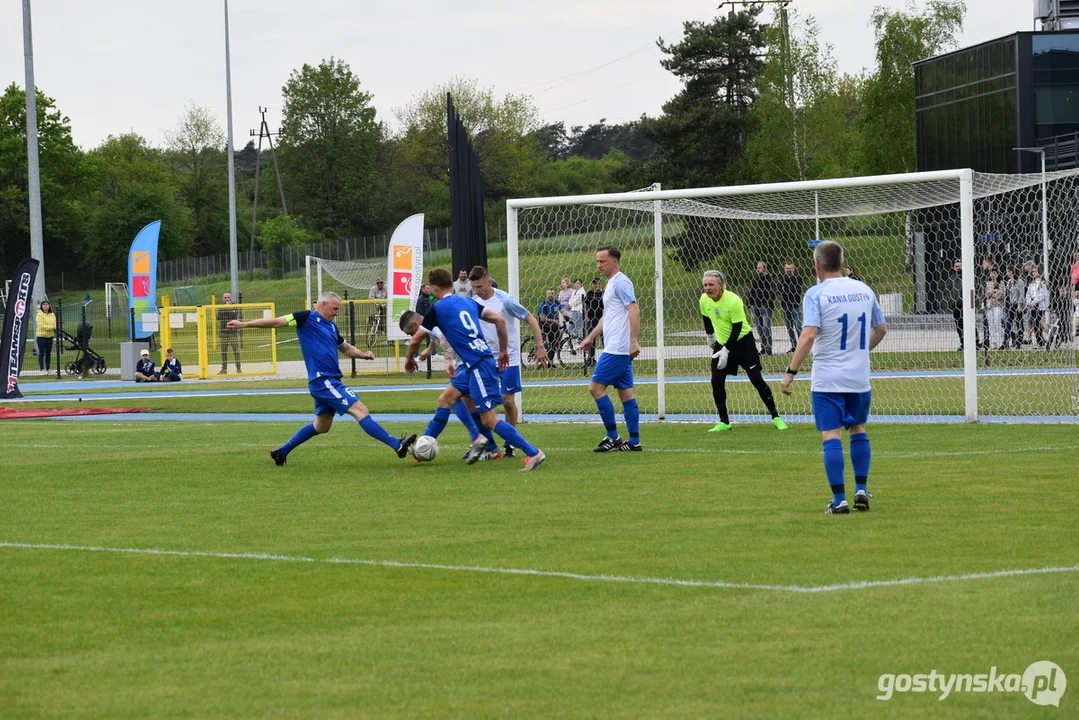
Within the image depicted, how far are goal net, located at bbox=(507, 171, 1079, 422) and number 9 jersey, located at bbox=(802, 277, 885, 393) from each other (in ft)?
23.7

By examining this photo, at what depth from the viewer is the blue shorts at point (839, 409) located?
32.0ft

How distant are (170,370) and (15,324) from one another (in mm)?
8129

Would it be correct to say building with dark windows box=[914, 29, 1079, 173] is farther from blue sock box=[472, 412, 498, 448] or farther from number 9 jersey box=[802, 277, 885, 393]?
number 9 jersey box=[802, 277, 885, 393]

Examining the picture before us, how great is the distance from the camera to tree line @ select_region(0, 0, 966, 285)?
68750 mm

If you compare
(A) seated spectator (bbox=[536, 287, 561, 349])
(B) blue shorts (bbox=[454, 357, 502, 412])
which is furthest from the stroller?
(B) blue shorts (bbox=[454, 357, 502, 412])

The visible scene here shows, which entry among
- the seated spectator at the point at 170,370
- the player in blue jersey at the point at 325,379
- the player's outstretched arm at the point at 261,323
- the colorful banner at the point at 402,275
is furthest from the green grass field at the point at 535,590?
the seated spectator at the point at 170,370

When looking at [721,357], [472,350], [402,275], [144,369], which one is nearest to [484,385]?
[472,350]

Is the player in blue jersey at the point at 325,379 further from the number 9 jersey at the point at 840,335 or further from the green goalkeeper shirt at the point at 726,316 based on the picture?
the number 9 jersey at the point at 840,335

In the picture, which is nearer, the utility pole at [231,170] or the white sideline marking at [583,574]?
the white sideline marking at [583,574]

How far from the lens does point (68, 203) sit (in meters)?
90.8

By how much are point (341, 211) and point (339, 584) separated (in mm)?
94449

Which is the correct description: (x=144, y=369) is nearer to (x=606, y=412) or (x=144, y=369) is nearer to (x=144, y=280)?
(x=144, y=280)

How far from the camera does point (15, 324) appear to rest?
2533 cm

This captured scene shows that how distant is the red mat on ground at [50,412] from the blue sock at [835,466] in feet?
51.8
